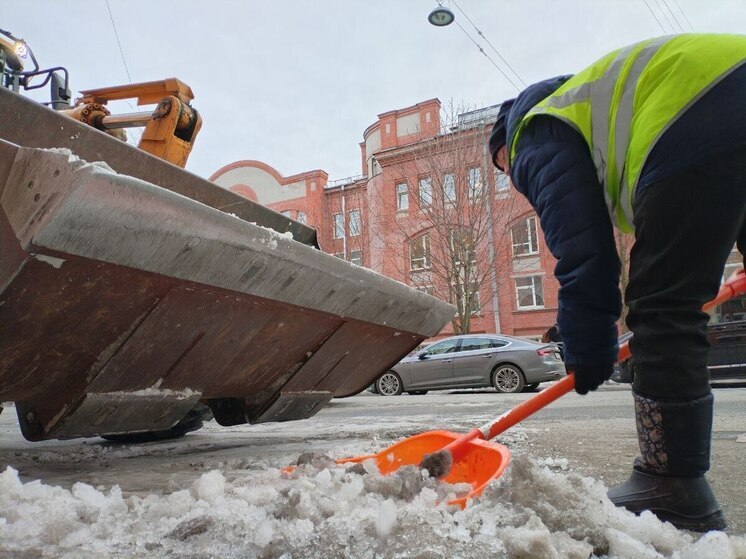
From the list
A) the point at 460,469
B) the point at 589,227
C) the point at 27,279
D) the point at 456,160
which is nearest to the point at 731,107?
the point at 589,227

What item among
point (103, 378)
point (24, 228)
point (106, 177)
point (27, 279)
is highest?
→ point (106, 177)

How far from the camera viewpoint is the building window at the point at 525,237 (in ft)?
64.5

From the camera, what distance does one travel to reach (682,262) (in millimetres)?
1374

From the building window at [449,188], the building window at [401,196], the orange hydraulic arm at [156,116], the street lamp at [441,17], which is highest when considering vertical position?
the street lamp at [441,17]

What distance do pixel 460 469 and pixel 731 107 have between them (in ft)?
4.23

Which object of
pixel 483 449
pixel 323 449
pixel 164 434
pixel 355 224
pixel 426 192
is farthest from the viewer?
pixel 355 224

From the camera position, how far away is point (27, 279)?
166cm

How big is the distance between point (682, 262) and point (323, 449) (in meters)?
2.15

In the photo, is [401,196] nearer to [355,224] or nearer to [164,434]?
[355,224]

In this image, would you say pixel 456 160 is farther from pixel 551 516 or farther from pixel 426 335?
pixel 551 516

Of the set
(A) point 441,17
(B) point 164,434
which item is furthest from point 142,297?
(A) point 441,17

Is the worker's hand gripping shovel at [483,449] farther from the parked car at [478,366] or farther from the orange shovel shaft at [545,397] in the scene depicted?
the parked car at [478,366]

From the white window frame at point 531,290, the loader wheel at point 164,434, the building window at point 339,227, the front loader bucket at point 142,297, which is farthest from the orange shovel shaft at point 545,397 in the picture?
the building window at point 339,227

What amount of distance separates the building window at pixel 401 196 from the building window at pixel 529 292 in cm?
540
